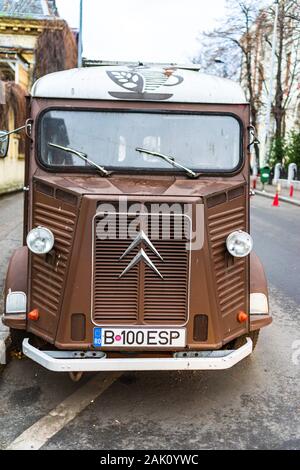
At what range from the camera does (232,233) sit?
428 centimetres

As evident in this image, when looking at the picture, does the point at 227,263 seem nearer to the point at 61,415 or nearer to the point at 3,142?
the point at 61,415

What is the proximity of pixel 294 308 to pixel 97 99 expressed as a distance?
4157mm

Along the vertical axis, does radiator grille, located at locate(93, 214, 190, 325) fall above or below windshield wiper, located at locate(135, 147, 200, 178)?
below

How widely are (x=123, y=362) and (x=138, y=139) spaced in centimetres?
190

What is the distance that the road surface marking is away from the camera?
12.3 ft

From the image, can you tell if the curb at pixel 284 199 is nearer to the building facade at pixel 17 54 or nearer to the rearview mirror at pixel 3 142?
the building facade at pixel 17 54

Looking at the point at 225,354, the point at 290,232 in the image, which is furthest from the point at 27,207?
the point at 290,232

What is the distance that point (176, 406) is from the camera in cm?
439

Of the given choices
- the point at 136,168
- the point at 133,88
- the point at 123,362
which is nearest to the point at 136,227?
the point at 136,168

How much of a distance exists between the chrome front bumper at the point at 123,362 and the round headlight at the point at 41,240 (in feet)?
2.53

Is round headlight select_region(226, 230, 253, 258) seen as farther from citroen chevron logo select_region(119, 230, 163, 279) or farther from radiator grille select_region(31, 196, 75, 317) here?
radiator grille select_region(31, 196, 75, 317)

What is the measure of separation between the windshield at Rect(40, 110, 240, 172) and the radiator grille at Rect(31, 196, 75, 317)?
53cm

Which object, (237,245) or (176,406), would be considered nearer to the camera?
(237,245)

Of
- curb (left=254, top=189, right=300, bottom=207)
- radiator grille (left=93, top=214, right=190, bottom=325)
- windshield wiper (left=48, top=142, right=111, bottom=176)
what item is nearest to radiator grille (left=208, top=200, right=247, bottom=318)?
radiator grille (left=93, top=214, right=190, bottom=325)
